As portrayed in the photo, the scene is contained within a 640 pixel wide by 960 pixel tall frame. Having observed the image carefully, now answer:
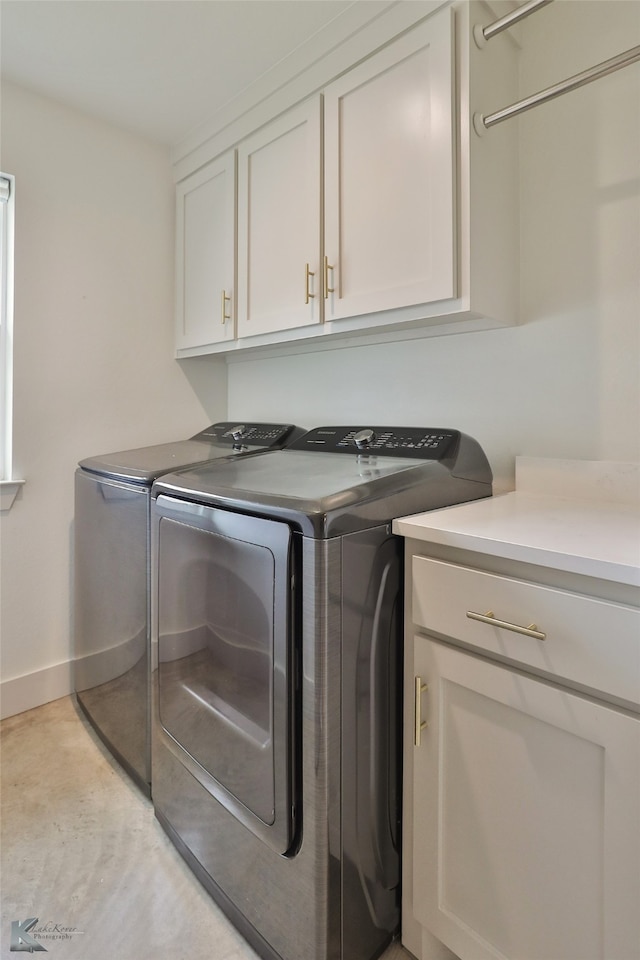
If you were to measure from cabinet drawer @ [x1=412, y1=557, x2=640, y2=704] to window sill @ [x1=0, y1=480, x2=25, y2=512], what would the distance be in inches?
66.0

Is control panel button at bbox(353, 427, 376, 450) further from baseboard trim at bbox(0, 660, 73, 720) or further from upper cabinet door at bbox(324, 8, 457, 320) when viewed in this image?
baseboard trim at bbox(0, 660, 73, 720)

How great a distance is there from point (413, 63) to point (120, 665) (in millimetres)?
1939

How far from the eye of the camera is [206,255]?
216cm

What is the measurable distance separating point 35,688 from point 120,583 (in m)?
0.89

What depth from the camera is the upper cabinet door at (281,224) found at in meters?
1.62

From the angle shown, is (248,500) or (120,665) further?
(120,665)

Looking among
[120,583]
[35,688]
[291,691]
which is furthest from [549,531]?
[35,688]

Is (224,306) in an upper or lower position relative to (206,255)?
lower

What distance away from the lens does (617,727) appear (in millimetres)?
760

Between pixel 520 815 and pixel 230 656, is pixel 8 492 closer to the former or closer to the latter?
pixel 230 656

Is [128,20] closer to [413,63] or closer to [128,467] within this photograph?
[413,63]

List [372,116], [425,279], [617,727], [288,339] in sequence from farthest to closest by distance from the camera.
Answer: [288,339] → [372,116] → [425,279] → [617,727]

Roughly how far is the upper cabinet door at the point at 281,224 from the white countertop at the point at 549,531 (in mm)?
872

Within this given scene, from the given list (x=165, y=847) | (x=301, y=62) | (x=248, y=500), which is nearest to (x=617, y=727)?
(x=248, y=500)
